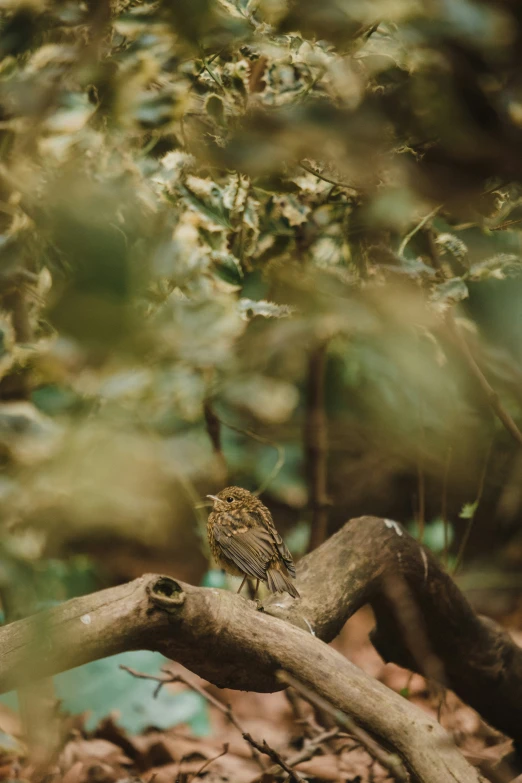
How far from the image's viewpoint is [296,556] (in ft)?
10.3

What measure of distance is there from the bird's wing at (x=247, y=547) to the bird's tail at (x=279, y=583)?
2 cm

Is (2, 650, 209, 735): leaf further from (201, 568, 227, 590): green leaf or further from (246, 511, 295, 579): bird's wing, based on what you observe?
(246, 511, 295, 579): bird's wing

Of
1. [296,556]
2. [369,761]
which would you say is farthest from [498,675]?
[296,556]

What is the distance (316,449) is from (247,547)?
1.12 metres

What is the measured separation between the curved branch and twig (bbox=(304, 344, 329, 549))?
63 centimetres

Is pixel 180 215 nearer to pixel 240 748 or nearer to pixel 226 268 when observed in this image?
pixel 226 268

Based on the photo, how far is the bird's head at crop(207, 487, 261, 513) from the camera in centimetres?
207

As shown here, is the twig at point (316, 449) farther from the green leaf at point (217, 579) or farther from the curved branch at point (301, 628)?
the curved branch at point (301, 628)

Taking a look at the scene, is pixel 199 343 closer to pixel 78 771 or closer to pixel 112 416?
pixel 112 416

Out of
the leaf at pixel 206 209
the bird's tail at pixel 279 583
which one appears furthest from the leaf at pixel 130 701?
the leaf at pixel 206 209

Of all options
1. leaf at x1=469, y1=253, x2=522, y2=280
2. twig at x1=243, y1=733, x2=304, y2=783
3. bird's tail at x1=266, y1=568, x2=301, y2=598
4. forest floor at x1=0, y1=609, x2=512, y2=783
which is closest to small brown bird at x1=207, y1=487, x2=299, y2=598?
bird's tail at x1=266, y1=568, x2=301, y2=598

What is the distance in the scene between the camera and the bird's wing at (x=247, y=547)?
1.88 meters

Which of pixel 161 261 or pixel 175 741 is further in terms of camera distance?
pixel 175 741

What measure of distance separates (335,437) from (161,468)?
2770 millimetres
